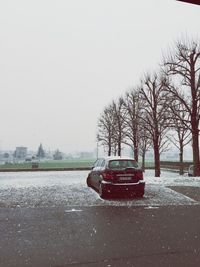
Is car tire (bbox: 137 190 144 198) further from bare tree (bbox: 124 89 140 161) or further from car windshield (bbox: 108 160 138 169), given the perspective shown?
bare tree (bbox: 124 89 140 161)

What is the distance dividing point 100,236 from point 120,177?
548 centimetres

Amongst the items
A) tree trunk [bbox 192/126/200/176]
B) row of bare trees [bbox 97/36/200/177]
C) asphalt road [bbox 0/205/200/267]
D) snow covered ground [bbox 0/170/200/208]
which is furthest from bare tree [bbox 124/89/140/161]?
asphalt road [bbox 0/205/200/267]

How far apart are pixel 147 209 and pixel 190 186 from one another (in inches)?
260

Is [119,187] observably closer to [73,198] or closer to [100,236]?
[73,198]

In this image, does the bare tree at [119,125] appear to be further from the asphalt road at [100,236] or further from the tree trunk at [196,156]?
the asphalt road at [100,236]

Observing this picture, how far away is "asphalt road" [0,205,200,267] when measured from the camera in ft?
18.9

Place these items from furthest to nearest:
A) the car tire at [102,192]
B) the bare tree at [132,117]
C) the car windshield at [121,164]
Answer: the bare tree at [132,117], the car windshield at [121,164], the car tire at [102,192]

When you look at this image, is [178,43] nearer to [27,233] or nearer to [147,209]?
[147,209]

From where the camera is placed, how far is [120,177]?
12.9 meters

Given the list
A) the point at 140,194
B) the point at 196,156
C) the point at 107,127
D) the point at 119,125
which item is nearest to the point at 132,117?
the point at 119,125

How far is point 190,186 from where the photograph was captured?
17.0 meters

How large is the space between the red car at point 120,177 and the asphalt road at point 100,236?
1.70 meters

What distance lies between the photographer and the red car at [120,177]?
42.3 ft

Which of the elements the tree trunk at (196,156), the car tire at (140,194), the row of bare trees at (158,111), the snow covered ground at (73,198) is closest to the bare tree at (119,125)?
the row of bare trees at (158,111)
